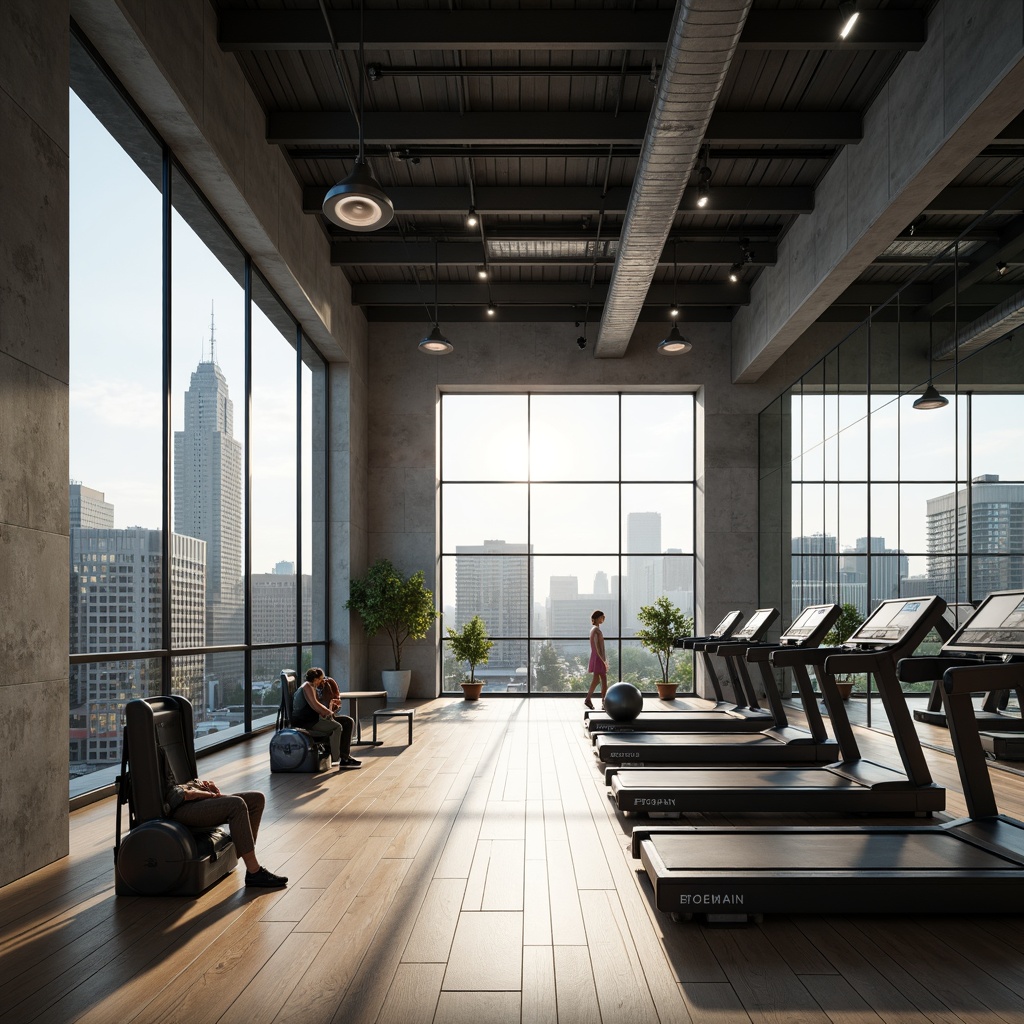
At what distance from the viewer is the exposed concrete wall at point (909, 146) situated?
546cm

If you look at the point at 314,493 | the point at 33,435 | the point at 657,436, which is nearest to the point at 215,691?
the point at 33,435

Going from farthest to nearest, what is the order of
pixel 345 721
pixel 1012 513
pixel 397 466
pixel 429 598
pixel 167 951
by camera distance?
pixel 397 466, pixel 429 598, pixel 345 721, pixel 1012 513, pixel 167 951

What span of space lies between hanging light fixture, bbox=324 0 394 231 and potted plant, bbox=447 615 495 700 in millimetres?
7773

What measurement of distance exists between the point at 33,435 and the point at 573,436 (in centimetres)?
1016

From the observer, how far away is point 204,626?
7621 mm

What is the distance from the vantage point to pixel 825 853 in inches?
150

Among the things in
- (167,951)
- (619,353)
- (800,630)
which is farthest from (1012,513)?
(619,353)

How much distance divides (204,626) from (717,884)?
17.9 ft

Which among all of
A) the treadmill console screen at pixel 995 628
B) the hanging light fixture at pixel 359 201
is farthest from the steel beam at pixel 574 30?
the treadmill console screen at pixel 995 628

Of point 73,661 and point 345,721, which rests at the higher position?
point 73,661

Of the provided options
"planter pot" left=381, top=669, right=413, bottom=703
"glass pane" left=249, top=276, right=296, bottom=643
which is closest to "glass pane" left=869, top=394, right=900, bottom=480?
"glass pane" left=249, top=276, right=296, bottom=643

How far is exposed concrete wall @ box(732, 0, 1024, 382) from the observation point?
17.9 ft

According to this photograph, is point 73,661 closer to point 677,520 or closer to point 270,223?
point 270,223

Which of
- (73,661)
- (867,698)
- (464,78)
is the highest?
(464,78)
